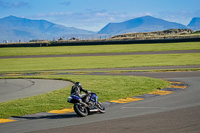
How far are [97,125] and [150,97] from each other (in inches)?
269

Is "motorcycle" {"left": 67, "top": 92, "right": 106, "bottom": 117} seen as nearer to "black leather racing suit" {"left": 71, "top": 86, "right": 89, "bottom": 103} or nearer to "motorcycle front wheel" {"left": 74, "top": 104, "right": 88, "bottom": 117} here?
"motorcycle front wheel" {"left": 74, "top": 104, "right": 88, "bottom": 117}

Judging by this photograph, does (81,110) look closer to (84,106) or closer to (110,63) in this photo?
(84,106)

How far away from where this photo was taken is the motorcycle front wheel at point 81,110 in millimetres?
12945

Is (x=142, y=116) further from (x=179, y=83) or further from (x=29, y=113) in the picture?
(x=179, y=83)

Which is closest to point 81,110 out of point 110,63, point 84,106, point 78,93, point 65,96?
point 84,106

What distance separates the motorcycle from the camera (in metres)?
12.9

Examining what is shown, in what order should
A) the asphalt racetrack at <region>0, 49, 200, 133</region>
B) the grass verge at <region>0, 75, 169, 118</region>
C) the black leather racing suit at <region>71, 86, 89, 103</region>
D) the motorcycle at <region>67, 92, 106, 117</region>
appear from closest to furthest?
the asphalt racetrack at <region>0, 49, 200, 133</region>
the motorcycle at <region>67, 92, 106, 117</region>
the black leather racing suit at <region>71, 86, 89, 103</region>
the grass verge at <region>0, 75, 169, 118</region>

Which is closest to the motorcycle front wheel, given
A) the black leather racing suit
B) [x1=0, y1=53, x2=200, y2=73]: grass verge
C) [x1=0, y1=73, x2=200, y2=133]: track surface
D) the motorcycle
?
the motorcycle

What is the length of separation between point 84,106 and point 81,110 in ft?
0.63

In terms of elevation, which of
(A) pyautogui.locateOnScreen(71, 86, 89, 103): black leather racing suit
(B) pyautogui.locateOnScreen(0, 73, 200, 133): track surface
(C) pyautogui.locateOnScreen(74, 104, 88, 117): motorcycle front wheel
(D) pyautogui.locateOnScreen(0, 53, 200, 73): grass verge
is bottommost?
(D) pyautogui.locateOnScreen(0, 53, 200, 73): grass verge

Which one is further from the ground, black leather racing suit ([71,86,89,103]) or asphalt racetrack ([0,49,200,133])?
black leather racing suit ([71,86,89,103])

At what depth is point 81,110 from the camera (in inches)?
516

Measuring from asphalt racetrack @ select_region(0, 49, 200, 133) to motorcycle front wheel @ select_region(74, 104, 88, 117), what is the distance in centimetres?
22

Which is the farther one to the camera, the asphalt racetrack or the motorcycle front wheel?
the motorcycle front wheel
